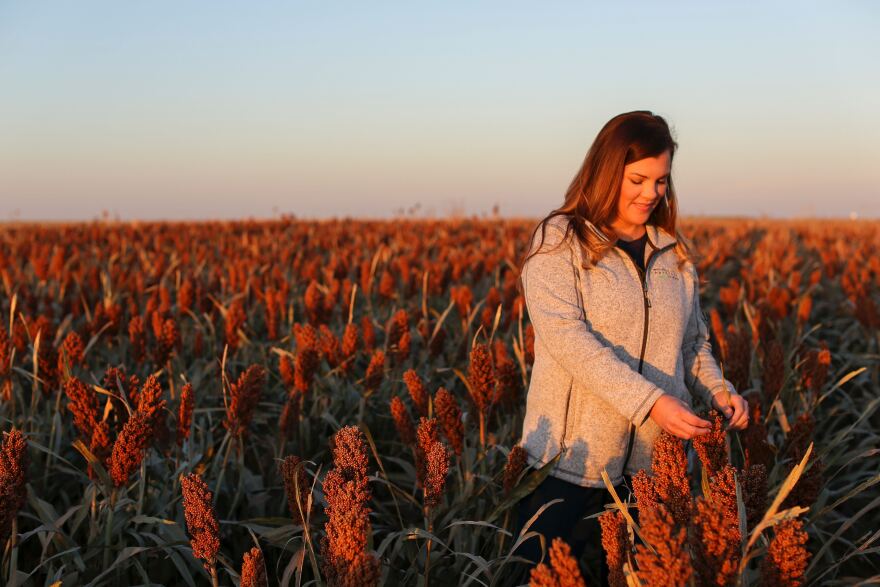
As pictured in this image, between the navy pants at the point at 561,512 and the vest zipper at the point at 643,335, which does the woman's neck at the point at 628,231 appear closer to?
the vest zipper at the point at 643,335

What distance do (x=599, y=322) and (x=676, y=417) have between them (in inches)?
20.3

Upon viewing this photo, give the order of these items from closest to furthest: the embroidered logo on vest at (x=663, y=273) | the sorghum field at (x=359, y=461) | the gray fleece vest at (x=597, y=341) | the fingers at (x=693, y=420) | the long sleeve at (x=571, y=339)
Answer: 1. the sorghum field at (x=359, y=461)
2. the fingers at (x=693, y=420)
3. the long sleeve at (x=571, y=339)
4. the gray fleece vest at (x=597, y=341)
5. the embroidered logo on vest at (x=663, y=273)

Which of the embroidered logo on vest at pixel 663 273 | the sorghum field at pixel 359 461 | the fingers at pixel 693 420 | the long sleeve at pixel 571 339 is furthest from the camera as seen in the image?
the embroidered logo on vest at pixel 663 273

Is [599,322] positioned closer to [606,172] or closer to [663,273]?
[663,273]

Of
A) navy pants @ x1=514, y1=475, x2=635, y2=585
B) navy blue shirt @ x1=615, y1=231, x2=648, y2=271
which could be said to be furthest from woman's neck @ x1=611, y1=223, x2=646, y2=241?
navy pants @ x1=514, y1=475, x2=635, y2=585

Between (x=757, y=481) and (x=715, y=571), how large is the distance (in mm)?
494

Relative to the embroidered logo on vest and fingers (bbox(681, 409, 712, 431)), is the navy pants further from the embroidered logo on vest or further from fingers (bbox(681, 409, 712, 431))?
the embroidered logo on vest

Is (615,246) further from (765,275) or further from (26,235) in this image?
(26,235)

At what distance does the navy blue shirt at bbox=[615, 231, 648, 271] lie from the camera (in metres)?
2.65

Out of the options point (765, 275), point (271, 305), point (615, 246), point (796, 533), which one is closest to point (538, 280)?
point (615, 246)

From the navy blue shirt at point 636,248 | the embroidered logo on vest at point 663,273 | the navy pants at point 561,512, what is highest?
the navy blue shirt at point 636,248

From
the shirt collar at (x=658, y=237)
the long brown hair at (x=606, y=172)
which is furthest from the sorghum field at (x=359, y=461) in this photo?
the shirt collar at (x=658, y=237)

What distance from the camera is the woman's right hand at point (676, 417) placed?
79.8 inches

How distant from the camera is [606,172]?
2553 millimetres
